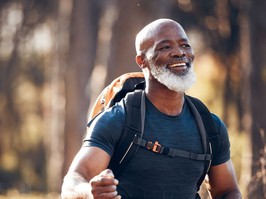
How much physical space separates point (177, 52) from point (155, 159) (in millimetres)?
652

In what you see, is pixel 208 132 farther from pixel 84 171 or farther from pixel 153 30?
pixel 84 171

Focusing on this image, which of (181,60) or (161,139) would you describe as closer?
(161,139)

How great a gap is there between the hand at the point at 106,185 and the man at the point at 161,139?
482mm

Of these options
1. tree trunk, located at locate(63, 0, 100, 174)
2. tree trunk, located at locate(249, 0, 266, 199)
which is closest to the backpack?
tree trunk, located at locate(249, 0, 266, 199)

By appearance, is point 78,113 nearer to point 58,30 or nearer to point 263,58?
point 58,30

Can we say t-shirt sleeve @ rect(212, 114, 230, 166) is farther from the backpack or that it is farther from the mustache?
the mustache

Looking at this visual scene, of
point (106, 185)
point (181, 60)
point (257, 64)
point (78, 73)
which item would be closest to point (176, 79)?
point (181, 60)

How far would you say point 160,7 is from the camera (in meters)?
16.2

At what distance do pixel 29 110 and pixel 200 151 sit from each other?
87.4 ft

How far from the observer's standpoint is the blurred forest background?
16.3 metres

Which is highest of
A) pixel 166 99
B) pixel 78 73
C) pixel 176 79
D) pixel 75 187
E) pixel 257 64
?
pixel 176 79

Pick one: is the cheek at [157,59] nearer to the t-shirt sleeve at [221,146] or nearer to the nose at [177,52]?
the nose at [177,52]

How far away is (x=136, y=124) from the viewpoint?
18.4 ft

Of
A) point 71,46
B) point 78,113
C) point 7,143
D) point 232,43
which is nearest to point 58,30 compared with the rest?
point 71,46
